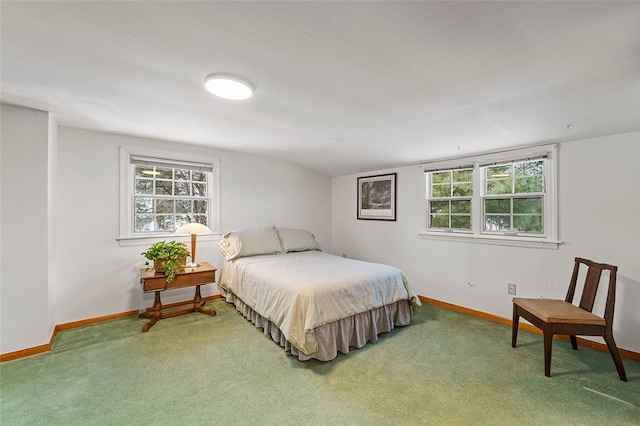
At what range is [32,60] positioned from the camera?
5.38 ft

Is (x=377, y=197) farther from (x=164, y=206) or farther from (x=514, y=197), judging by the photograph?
(x=164, y=206)

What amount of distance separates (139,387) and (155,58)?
224cm

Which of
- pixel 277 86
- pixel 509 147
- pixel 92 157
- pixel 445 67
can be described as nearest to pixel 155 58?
pixel 277 86

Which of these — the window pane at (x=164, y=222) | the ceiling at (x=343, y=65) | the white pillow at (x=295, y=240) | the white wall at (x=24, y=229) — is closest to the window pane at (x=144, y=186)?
the window pane at (x=164, y=222)

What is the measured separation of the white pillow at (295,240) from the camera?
412 cm

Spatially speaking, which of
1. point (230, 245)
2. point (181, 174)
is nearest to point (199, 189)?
point (181, 174)

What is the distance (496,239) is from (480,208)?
0.43m

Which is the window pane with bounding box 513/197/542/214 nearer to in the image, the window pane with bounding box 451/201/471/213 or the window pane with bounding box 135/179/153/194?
the window pane with bounding box 451/201/471/213

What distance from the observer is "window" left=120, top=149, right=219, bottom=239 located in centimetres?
330

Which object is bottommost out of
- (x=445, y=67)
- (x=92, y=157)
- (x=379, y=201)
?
(x=379, y=201)

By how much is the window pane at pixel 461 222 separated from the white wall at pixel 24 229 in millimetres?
4507

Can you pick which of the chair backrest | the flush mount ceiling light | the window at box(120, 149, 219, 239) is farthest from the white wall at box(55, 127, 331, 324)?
the chair backrest

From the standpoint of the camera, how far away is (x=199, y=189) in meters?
3.88

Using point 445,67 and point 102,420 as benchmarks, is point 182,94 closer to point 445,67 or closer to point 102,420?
point 445,67
